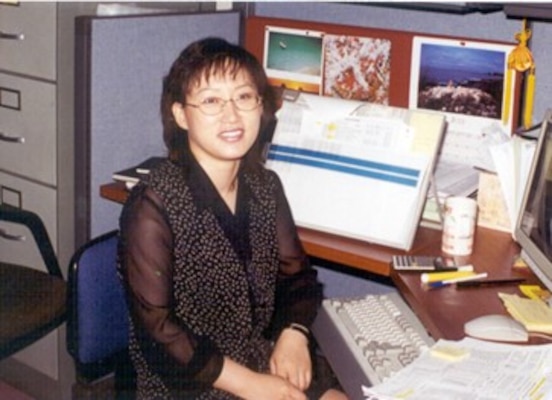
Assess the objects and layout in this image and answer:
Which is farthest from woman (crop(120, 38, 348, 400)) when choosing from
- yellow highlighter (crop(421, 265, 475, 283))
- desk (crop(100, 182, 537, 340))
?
yellow highlighter (crop(421, 265, 475, 283))

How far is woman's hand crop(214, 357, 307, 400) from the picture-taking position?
1596 mm

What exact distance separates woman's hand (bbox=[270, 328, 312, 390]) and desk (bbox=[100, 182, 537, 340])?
19 cm

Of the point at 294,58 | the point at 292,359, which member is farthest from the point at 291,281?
the point at 294,58

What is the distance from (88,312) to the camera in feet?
5.45

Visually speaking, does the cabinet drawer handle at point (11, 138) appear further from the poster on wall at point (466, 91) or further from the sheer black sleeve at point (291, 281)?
the poster on wall at point (466, 91)

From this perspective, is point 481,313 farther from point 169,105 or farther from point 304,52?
point 304,52

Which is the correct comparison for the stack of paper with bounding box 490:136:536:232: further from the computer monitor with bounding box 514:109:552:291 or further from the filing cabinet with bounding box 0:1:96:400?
the filing cabinet with bounding box 0:1:96:400

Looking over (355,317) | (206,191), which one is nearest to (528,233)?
(355,317)

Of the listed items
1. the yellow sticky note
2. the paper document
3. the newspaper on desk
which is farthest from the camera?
the paper document

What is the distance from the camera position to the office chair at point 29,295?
1.98 m

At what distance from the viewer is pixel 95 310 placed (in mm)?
1676

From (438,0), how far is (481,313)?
772 millimetres

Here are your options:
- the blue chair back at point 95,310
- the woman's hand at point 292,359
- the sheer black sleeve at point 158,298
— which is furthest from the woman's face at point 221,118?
the woman's hand at point 292,359

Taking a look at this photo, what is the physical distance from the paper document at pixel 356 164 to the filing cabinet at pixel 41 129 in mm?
527
